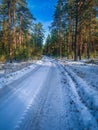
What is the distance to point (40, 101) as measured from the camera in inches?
306

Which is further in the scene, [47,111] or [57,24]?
[57,24]

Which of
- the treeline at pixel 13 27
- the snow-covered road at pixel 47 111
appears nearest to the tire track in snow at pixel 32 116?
the snow-covered road at pixel 47 111

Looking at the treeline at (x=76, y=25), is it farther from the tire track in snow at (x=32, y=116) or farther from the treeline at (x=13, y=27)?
the tire track in snow at (x=32, y=116)

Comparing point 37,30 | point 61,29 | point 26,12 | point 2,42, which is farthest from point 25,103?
point 37,30

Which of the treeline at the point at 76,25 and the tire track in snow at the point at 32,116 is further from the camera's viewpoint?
the treeline at the point at 76,25

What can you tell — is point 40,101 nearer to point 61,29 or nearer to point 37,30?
point 61,29

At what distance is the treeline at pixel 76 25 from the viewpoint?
110 ft

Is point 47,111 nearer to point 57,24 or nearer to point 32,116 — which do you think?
point 32,116

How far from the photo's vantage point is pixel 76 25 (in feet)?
109

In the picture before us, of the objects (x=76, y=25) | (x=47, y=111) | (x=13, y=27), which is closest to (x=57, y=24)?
(x=13, y=27)

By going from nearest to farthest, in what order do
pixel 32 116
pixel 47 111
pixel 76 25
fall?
pixel 32 116 < pixel 47 111 < pixel 76 25

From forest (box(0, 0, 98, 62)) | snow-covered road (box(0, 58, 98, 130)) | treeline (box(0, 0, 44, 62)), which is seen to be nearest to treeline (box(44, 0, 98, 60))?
forest (box(0, 0, 98, 62))

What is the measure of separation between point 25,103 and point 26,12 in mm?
48071

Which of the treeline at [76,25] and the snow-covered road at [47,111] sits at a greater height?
the treeline at [76,25]
